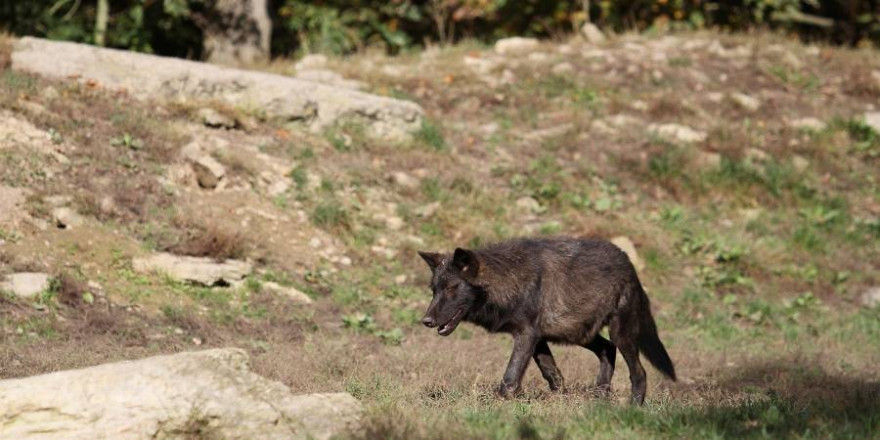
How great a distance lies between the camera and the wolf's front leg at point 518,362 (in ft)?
28.4

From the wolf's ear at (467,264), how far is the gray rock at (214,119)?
23.6 ft

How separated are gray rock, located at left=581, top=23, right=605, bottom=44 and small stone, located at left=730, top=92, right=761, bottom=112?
3.18 metres

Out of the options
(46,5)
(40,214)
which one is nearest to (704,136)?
(40,214)

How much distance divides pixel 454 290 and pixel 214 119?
24.0 feet

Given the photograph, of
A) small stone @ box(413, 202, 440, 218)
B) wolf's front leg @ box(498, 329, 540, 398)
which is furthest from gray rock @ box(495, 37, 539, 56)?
wolf's front leg @ box(498, 329, 540, 398)

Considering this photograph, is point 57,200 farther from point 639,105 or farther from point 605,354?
point 639,105

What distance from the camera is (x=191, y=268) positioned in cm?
1198

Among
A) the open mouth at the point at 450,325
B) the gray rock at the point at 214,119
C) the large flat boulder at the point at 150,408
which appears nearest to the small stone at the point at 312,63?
the gray rock at the point at 214,119

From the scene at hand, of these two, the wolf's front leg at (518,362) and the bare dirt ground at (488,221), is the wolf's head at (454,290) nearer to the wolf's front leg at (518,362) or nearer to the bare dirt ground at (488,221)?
the wolf's front leg at (518,362)

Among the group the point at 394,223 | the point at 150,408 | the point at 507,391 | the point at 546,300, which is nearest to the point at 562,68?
the point at 394,223

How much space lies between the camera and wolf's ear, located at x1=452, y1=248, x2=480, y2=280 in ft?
29.0

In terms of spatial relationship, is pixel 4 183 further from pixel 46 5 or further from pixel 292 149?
pixel 46 5

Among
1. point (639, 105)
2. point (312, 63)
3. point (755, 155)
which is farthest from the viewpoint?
point (312, 63)

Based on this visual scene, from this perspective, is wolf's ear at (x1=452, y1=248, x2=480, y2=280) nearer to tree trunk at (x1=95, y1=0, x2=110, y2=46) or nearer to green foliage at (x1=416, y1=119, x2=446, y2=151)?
green foliage at (x1=416, y1=119, x2=446, y2=151)
